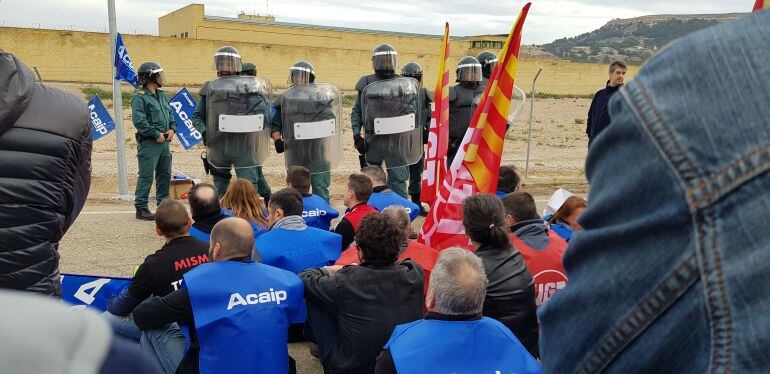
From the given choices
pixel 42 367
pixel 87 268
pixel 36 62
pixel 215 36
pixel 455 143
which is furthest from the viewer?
pixel 215 36

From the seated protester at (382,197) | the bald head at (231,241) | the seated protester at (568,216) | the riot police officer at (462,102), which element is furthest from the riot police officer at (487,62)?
the bald head at (231,241)

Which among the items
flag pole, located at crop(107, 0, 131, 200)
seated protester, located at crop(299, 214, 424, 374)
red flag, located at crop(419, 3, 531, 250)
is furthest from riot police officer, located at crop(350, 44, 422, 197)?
seated protester, located at crop(299, 214, 424, 374)

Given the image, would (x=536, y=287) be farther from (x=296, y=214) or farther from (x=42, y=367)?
(x=42, y=367)

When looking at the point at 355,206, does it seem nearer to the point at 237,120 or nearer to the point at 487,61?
the point at 237,120

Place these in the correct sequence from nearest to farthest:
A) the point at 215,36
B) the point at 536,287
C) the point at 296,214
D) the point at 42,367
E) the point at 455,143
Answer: the point at 42,367, the point at 536,287, the point at 296,214, the point at 455,143, the point at 215,36

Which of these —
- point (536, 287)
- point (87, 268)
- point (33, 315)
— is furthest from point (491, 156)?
point (33, 315)

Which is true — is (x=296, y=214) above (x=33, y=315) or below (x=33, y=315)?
below

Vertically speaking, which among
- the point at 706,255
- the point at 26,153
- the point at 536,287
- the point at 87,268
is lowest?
the point at 87,268

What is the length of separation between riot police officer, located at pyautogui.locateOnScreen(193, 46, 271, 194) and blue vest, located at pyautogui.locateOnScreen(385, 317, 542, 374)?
596cm

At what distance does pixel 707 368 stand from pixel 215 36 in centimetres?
6117

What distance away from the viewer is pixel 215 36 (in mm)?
59094

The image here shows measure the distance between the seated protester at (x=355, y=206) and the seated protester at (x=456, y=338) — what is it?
2390 mm

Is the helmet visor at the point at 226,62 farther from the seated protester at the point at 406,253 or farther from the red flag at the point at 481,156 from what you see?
the seated protester at the point at 406,253

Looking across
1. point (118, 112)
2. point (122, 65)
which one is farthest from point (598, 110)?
point (118, 112)
